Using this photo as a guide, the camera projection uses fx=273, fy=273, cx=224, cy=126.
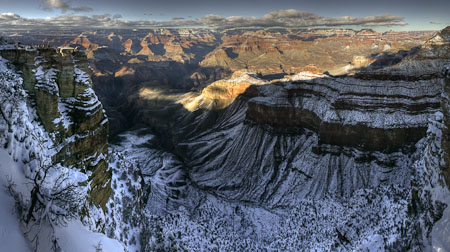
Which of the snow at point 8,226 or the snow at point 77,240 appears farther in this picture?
the snow at point 77,240

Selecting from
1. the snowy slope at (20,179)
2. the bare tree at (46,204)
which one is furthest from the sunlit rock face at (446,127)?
the bare tree at (46,204)

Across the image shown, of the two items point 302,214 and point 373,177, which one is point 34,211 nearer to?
point 302,214

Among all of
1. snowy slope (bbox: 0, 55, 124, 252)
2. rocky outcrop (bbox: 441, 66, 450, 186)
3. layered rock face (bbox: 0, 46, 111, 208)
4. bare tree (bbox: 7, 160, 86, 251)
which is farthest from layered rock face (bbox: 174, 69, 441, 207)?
snowy slope (bbox: 0, 55, 124, 252)

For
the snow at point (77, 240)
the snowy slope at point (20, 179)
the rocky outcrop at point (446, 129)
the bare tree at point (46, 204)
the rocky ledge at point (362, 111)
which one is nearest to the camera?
the snowy slope at point (20, 179)

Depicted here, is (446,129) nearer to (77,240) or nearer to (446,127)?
(446,127)

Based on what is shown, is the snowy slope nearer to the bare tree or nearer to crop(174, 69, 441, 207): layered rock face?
the bare tree

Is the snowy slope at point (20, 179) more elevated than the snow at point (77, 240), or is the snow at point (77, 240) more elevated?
the snowy slope at point (20, 179)

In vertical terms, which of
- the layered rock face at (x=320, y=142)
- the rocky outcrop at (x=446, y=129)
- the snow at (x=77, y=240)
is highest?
the rocky outcrop at (x=446, y=129)

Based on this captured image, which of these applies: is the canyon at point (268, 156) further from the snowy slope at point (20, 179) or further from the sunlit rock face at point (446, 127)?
the snowy slope at point (20, 179)

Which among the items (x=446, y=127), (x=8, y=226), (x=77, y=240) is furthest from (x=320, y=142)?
(x=8, y=226)
